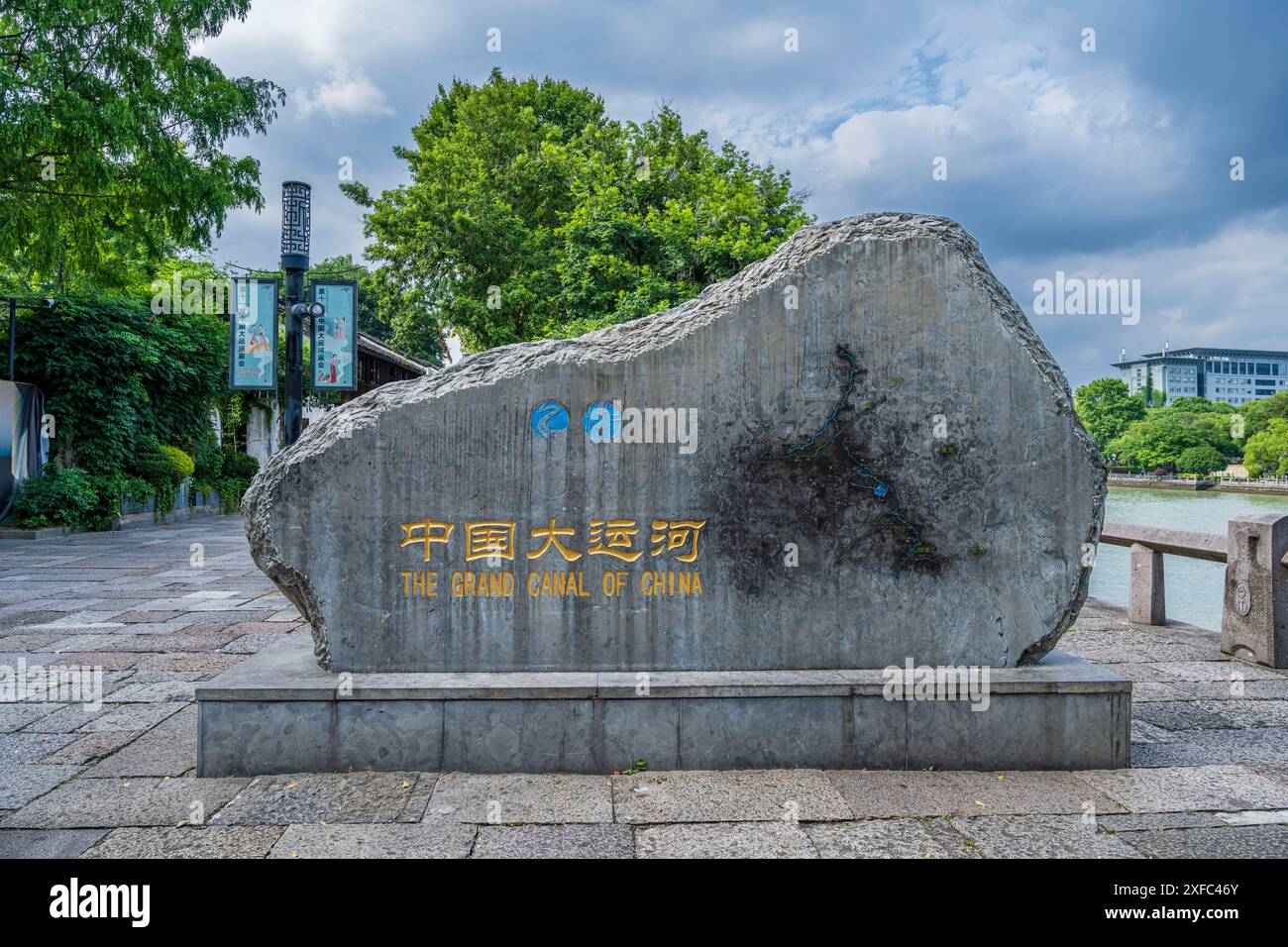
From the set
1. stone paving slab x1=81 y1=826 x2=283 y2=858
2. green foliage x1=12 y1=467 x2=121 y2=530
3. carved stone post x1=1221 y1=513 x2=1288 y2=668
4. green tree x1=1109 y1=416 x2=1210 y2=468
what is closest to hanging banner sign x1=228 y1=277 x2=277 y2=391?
stone paving slab x1=81 y1=826 x2=283 y2=858

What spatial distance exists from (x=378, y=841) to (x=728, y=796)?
1.35 m

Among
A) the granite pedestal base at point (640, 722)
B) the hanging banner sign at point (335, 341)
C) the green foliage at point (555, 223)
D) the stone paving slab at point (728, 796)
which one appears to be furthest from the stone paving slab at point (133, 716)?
the green foliage at point (555, 223)

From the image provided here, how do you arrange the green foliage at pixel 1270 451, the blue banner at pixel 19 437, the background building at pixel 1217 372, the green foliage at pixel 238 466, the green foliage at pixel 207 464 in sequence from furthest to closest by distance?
1. the background building at pixel 1217 372
2. the green foliage at pixel 1270 451
3. the green foliage at pixel 238 466
4. the green foliage at pixel 207 464
5. the blue banner at pixel 19 437

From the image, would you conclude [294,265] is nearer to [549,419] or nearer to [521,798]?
[549,419]

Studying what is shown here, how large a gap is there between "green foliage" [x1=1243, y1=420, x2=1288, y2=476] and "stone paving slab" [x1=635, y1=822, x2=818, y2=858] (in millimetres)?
38463

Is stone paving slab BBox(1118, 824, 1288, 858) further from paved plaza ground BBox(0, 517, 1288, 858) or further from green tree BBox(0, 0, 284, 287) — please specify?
green tree BBox(0, 0, 284, 287)

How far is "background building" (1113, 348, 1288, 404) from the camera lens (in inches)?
3637

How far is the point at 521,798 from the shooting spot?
3.24 m

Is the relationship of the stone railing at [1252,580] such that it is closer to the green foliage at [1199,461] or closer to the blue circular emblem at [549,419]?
the blue circular emblem at [549,419]

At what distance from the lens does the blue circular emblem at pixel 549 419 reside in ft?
11.9

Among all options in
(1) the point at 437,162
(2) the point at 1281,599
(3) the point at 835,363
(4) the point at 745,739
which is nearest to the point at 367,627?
(4) the point at 745,739

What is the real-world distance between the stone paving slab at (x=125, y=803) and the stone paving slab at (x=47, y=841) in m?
0.05

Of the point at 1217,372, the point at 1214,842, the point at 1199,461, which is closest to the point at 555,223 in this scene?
the point at 1214,842

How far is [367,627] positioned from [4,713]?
A: 8.05 feet
